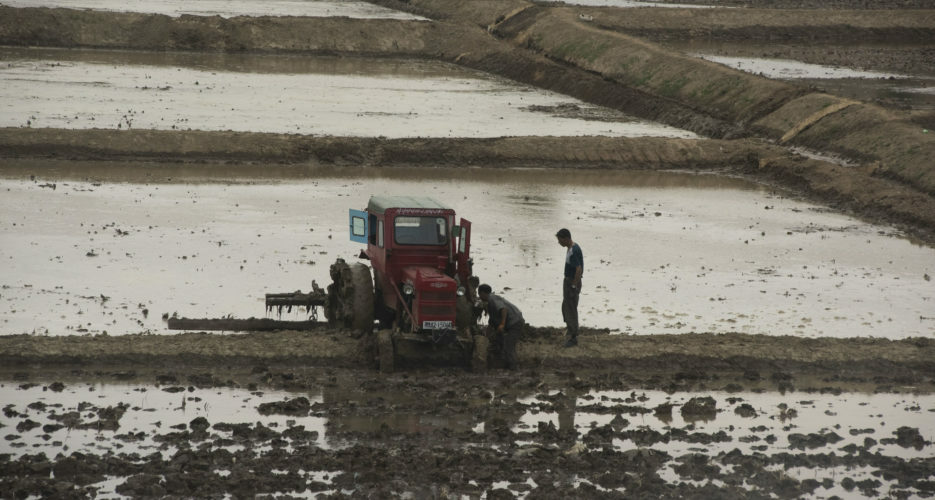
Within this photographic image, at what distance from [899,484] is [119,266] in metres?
12.9

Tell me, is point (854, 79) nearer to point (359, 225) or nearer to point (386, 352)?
point (359, 225)

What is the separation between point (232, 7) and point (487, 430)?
2050 inches

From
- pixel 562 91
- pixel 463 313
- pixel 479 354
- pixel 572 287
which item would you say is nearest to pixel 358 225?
pixel 463 313

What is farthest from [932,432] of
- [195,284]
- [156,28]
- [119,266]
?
[156,28]

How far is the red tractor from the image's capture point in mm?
15805

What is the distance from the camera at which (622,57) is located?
152 ft

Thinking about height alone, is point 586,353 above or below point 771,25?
below

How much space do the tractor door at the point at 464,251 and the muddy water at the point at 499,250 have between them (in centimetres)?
221

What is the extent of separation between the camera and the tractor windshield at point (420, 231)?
1683 cm

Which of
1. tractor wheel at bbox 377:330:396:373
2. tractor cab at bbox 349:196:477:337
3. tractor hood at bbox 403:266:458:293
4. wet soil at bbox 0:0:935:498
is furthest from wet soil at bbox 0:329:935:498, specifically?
tractor hood at bbox 403:266:458:293

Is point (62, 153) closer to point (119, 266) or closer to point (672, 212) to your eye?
point (119, 266)

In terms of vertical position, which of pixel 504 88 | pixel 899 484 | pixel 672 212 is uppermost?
pixel 504 88

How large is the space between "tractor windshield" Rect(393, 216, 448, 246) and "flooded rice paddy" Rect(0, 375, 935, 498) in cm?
219

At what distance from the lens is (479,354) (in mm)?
16203
